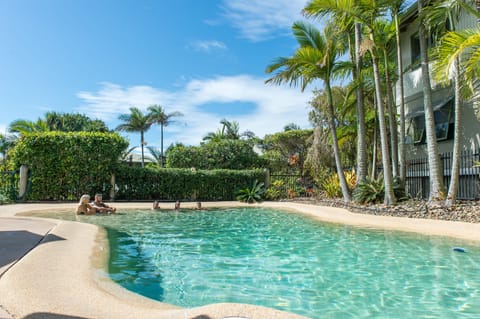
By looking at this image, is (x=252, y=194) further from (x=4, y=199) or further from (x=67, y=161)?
(x=4, y=199)

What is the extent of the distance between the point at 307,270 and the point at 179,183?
14.1 m

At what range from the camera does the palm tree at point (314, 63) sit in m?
13.9

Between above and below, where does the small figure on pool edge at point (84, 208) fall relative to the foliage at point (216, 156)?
below

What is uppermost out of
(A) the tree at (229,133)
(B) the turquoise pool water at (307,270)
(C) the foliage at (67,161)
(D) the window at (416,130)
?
(A) the tree at (229,133)

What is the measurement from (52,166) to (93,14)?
778cm

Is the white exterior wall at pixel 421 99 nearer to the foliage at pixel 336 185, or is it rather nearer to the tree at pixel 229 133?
the foliage at pixel 336 185

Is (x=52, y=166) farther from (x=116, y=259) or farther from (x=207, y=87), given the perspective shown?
(x=116, y=259)

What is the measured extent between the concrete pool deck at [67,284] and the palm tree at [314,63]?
7606 millimetres

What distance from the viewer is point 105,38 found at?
1483 centimetres

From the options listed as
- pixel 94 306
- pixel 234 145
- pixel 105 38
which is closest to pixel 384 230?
pixel 94 306

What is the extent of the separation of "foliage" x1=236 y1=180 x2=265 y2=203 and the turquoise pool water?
885cm

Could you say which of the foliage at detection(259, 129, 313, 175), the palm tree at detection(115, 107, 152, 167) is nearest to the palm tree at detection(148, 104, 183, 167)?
the palm tree at detection(115, 107, 152, 167)

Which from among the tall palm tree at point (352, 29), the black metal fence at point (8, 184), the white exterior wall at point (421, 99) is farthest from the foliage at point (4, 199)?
the white exterior wall at point (421, 99)

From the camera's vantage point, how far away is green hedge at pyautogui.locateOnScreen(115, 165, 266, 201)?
1795cm
